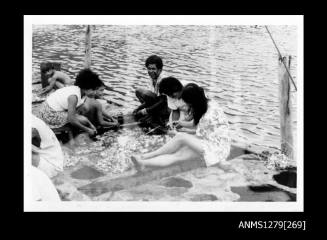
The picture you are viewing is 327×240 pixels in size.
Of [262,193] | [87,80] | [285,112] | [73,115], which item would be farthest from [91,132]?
[285,112]

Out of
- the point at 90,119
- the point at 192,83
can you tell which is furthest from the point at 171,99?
the point at 90,119

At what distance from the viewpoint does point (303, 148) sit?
13.1 ft

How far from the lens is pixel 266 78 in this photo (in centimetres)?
405

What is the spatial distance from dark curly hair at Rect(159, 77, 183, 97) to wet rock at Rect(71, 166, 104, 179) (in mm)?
972

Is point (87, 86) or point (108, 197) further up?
point (87, 86)

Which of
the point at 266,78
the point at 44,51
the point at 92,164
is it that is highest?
the point at 44,51

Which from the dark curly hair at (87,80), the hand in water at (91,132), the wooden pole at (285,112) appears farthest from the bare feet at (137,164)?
the wooden pole at (285,112)

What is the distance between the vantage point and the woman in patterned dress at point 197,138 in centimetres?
392

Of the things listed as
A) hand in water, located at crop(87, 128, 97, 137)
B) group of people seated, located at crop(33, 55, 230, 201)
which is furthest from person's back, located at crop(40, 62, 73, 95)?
hand in water, located at crop(87, 128, 97, 137)

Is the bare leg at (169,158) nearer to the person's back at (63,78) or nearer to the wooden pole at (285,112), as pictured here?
the wooden pole at (285,112)

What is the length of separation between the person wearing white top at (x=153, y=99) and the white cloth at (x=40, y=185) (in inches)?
40.2

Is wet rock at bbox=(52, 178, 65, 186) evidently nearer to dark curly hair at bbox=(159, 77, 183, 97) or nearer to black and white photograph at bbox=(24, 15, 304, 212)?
black and white photograph at bbox=(24, 15, 304, 212)
